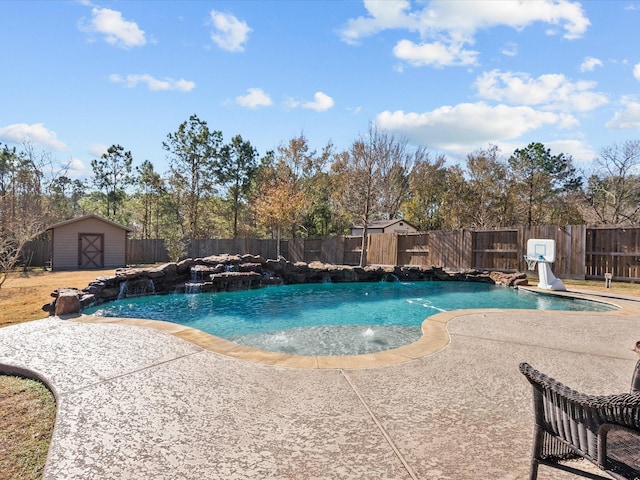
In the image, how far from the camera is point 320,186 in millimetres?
27766

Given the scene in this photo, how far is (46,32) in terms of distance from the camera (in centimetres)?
809

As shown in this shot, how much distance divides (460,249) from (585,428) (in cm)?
1533

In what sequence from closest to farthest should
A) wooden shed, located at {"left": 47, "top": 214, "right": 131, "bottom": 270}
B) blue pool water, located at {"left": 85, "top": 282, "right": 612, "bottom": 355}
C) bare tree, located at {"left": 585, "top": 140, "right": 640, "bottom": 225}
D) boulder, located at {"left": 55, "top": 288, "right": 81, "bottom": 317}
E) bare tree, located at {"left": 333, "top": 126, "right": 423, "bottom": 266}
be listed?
blue pool water, located at {"left": 85, "top": 282, "right": 612, "bottom": 355}, boulder, located at {"left": 55, "top": 288, "right": 81, "bottom": 317}, wooden shed, located at {"left": 47, "top": 214, "right": 131, "bottom": 270}, bare tree, located at {"left": 585, "top": 140, "right": 640, "bottom": 225}, bare tree, located at {"left": 333, "top": 126, "right": 423, "bottom": 266}

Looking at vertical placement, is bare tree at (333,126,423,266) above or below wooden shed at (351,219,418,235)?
above

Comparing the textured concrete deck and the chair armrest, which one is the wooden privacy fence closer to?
the textured concrete deck

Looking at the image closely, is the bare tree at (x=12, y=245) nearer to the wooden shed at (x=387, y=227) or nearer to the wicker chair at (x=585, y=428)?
the wicker chair at (x=585, y=428)

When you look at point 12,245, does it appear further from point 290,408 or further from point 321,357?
point 290,408

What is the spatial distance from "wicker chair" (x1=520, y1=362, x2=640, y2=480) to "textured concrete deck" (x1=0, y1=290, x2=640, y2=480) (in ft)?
1.07

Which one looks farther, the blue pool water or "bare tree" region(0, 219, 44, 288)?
"bare tree" region(0, 219, 44, 288)

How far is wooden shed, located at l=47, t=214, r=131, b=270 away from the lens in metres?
17.5

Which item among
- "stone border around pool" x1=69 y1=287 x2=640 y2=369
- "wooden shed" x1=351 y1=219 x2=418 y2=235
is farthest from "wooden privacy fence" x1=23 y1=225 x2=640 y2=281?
"stone border around pool" x1=69 y1=287 x2=640 y2=369

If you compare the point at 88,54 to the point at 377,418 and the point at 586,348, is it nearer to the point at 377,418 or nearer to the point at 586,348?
the point at 377,418

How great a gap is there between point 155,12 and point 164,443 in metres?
9.17

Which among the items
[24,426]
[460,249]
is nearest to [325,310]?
[24,426]
